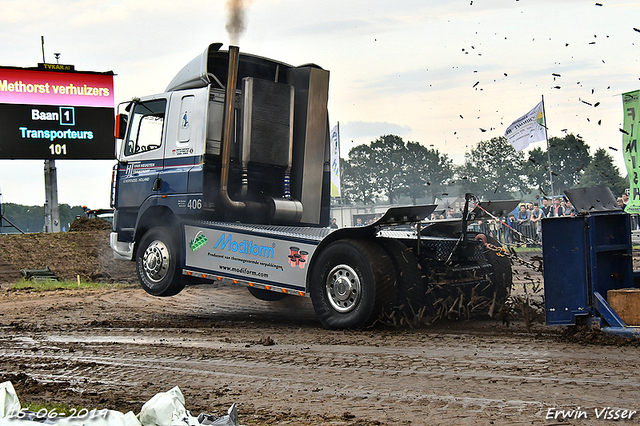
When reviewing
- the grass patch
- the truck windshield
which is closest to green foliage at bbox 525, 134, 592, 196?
the grass patch

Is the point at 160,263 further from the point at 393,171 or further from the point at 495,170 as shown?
the point at 495,170

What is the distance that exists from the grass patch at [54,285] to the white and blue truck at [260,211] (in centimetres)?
590

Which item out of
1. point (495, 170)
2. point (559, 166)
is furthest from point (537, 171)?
point (495, 170)

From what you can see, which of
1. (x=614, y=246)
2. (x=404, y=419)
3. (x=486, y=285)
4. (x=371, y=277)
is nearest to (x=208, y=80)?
(x=371, y=277)

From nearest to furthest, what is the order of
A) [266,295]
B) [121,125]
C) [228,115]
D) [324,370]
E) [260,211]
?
[324,370], [228,115], [260,211], [121,125], [266,295]

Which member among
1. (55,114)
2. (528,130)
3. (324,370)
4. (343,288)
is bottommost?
(324,370)

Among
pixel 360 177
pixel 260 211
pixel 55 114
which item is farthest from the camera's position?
pixel 360 177

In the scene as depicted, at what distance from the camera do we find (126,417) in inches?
146

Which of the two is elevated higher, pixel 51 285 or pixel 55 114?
pixel 55 114

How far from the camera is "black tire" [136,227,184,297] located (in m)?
9.97

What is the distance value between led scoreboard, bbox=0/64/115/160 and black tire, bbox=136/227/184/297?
473 inches

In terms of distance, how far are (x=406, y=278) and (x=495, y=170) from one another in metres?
52.3

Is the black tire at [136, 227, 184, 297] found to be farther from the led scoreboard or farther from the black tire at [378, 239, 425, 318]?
the led scoreboard

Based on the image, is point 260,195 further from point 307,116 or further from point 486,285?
point 486,285
